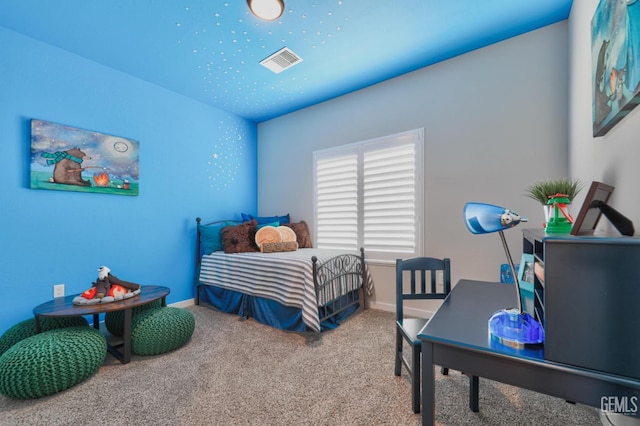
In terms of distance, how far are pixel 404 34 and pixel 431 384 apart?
2569 mm

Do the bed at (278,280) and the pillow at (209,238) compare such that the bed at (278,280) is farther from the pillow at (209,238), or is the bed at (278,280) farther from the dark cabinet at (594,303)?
the dark cabinet at (594,303)

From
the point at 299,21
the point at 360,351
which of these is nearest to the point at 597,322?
the point at 360,351

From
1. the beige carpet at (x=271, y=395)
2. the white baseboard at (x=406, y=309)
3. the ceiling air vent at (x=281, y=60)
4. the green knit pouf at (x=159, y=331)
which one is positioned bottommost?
the beige carpet at (x=271, y=395)

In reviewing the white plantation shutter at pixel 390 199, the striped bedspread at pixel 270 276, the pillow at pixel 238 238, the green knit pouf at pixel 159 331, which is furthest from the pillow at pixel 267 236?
the green knit pouf at pixel 159 331

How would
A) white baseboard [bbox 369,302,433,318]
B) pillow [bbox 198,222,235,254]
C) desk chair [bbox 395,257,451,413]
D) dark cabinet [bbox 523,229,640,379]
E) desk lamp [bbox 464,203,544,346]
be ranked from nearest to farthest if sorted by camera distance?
dark cabinet [bbox 523,229,640,379]
desk lamp [bbox 464,203,544,346]
desk chair [bbox 395,257,451,413]
white baseboard [bbox 369,302,433,318]
pillow [bbox 198,222,235,254]

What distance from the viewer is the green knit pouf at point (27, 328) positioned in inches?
73.3

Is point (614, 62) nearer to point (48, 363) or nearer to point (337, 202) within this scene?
point (337, 202)

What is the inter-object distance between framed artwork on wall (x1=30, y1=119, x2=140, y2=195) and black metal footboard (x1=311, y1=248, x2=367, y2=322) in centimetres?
225

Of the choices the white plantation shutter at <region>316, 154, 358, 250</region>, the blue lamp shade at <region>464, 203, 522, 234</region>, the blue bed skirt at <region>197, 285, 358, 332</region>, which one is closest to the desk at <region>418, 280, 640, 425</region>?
the blue lamp shade at <region>464, 203, 522, 234</region>

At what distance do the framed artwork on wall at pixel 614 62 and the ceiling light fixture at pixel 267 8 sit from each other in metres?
1.83

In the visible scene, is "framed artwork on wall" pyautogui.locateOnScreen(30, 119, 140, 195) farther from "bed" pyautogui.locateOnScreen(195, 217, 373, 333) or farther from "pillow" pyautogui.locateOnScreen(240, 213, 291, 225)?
"pillow" pyautogui.locateOnScreen(240, 213, 291, 225)

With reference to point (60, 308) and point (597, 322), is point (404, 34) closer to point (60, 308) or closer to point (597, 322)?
point (597, 322)

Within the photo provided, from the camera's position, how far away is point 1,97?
2.12 meters

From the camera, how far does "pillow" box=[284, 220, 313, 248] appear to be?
357 centimetres
